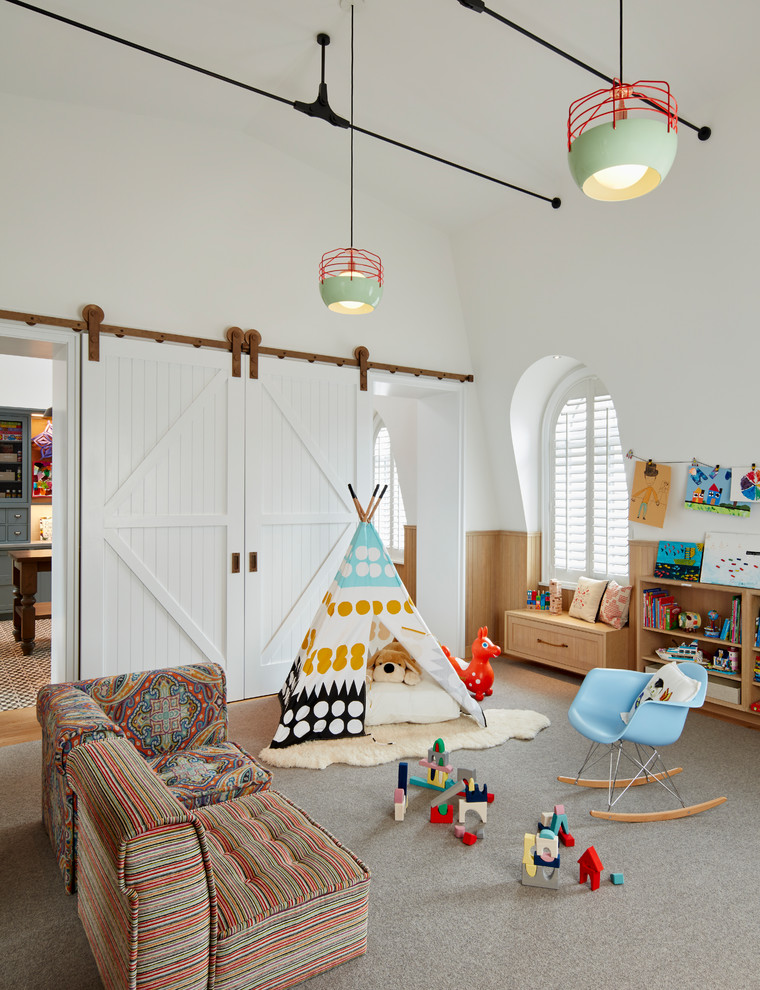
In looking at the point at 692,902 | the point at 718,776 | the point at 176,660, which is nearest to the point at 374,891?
the point at 692,902

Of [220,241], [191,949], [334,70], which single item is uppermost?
[334,70]

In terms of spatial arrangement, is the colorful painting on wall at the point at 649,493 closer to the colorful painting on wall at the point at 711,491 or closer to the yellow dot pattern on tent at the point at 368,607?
the colorful painting on wall at the point at 711,491

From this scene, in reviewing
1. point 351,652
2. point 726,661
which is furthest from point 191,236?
point 726,661

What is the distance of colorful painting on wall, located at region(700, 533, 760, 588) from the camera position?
4.45 m

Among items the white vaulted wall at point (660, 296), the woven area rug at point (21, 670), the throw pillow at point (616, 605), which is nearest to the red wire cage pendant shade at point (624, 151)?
the white vaulted wall at point (660, 296)

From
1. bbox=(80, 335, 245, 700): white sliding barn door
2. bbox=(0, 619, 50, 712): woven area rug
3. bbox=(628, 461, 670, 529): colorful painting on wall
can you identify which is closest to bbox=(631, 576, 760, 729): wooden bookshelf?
bbox=(628, 461, 670, 529): colorful painting on wall

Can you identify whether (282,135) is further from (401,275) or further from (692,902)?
(692,902)

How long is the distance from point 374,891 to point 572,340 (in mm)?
4085

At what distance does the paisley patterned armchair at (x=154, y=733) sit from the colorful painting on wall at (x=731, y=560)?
3293 millimetres

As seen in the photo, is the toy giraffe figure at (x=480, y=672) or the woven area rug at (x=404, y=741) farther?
the toy giraffe figure at (x=480, y=672)

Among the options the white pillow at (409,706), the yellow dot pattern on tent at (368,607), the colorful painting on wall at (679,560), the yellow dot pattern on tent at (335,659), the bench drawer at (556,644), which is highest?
the colorful painting on wall at (679,560)

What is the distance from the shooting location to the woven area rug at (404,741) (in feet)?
12.7

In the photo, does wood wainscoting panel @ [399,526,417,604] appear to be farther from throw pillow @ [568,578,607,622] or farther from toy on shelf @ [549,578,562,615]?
throw pillow @ [568,578,607,622]

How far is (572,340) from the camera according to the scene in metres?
5.29
